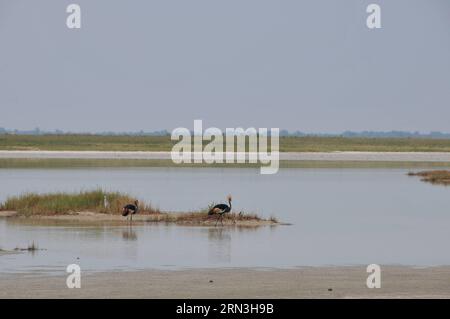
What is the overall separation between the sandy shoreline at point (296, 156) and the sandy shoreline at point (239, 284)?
71.1m

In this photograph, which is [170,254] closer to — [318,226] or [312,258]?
[312,258]

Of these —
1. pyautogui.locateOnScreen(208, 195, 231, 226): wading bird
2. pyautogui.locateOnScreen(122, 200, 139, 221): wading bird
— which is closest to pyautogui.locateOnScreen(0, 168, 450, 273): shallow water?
pyautogui.locateOnScreen(208, 195, 231, 226): wading bird

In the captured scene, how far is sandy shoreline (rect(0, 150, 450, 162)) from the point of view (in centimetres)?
9272

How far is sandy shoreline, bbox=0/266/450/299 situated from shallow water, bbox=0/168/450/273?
1274 mm

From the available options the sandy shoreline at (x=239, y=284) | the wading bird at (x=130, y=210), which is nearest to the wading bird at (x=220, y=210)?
the wading bird at (x=130, y=210)

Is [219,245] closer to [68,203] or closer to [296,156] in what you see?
[68,203]

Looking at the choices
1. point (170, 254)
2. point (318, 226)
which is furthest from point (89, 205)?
point (170, 254)

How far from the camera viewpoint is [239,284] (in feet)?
60.6

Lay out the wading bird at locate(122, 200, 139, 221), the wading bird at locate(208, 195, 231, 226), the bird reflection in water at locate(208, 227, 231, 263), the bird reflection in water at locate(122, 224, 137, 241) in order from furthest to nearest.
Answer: the wading bird at locate(122, 200, 139, 221) < the wading bird at locate(208, 195, 231, 226) < the bird reflection in water at locate(122, 224, 137, 241) < the bird reflection in water at locate(208, 227, 231, 263)

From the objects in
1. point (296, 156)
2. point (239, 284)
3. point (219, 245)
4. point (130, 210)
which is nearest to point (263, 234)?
point (219, 245)

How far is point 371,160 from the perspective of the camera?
307ft

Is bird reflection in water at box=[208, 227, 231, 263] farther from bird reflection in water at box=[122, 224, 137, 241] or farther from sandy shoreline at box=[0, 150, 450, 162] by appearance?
sandy shoreline at box=[0, 150, 450, 162]
